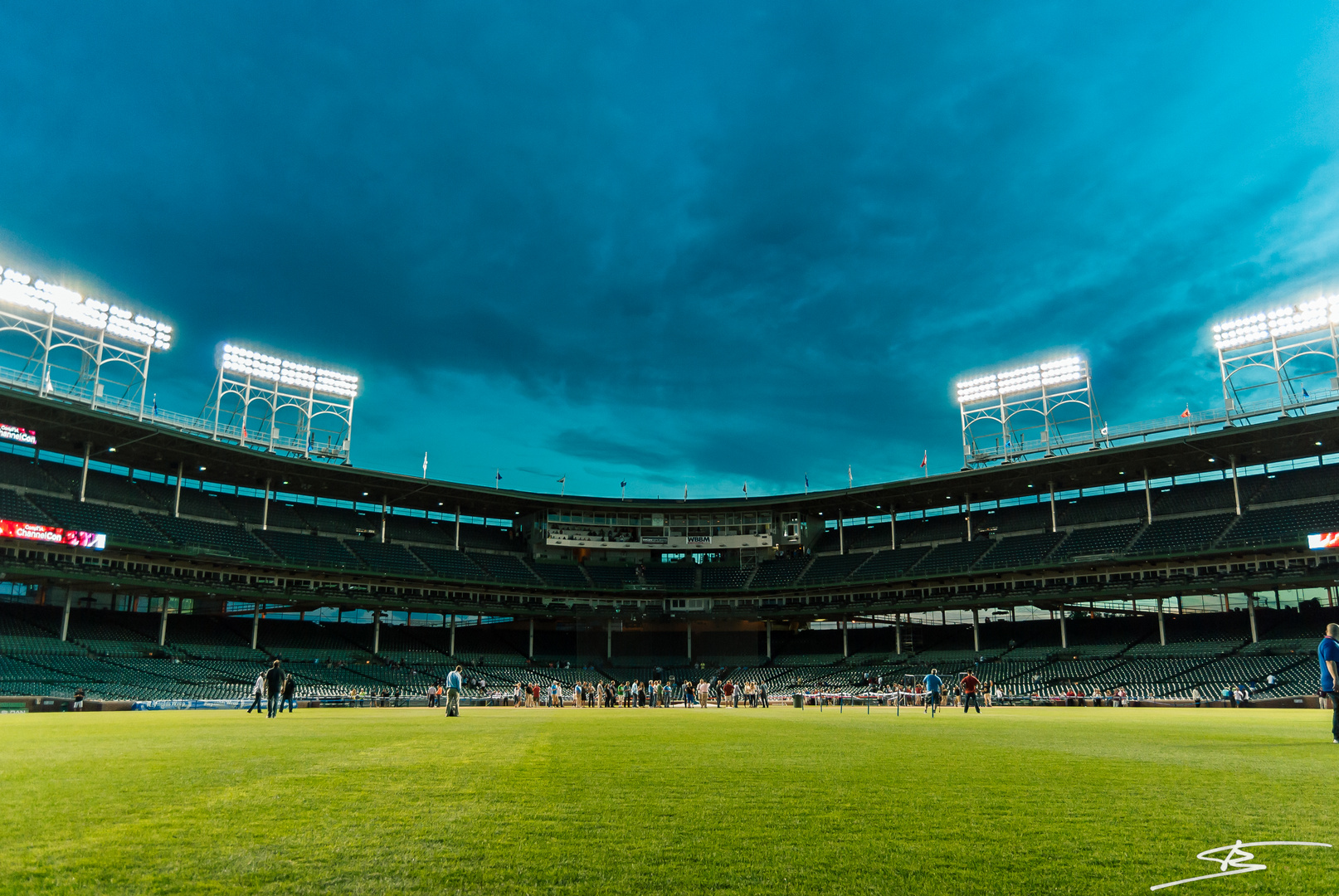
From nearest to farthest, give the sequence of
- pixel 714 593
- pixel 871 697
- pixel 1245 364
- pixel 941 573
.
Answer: pixel 871 697 < pixel 1245 364 < pixel 941 573 < pixel 714 593

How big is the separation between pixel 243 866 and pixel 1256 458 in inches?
2937

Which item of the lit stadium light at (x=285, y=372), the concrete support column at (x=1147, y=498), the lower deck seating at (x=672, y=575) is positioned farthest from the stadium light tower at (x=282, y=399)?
the concrete support column at (x=1147, y=498)

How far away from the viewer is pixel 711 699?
6184 cm

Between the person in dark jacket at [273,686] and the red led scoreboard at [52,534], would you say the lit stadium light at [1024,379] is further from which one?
the red led scoreboard at [52,534]

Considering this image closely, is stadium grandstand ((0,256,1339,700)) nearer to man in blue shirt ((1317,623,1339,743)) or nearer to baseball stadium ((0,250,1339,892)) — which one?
baseball stadium ((0,250,1339,892))

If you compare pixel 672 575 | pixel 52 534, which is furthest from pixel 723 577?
pixel 52 534

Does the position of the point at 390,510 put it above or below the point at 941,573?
above

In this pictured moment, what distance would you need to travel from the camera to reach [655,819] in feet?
23.5

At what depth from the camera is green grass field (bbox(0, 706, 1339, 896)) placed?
16.8 ft

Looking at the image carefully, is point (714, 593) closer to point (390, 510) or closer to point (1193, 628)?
point (390, 510)

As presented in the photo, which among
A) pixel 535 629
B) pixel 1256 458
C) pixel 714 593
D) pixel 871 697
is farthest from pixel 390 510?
pixel 1256 458

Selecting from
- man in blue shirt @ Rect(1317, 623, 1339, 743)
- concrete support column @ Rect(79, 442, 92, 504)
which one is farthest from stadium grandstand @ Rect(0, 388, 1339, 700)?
man in blue shirt @ Rect(1317, 623, 1339, 743)

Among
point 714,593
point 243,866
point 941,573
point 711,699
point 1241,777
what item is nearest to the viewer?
point 243,866

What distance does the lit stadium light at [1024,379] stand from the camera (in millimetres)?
66375
